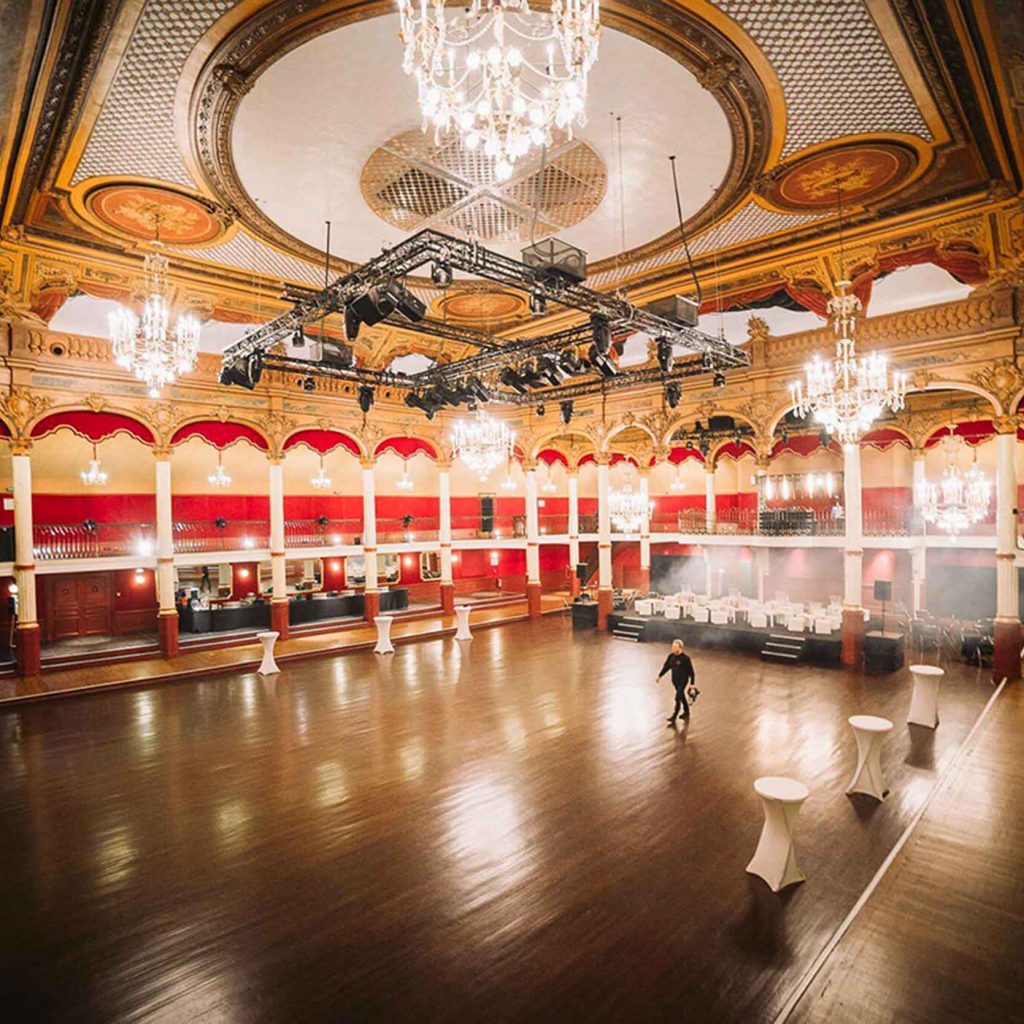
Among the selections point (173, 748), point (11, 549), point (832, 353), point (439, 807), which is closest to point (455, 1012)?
point (439, 807)

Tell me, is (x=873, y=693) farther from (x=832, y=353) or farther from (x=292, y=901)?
(x=292, y=901)

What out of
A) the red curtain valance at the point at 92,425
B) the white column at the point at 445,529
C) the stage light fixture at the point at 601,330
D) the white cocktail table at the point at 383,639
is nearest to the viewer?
the stage light fixture at the point at 601,330

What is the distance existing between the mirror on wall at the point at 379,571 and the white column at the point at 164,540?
7.70 meters

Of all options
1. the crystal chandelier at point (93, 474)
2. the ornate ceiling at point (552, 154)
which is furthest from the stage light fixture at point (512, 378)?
the crystal chandelier at point (93, 474)

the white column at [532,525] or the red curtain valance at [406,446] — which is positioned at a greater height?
the red curtain valance at [406,446]

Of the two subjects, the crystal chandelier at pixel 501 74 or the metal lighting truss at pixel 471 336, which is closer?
the crystal chandelier at pixel 501 74

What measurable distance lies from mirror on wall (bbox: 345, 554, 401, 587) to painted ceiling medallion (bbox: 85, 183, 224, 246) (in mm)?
13141

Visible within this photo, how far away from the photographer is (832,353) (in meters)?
12.5

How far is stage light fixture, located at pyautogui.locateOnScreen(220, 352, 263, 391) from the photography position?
32.6ft

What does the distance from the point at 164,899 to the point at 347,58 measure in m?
7.59

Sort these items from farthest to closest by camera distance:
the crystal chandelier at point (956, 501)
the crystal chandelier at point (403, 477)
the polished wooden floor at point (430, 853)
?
the crystal chandelier at point (403, 477)
the crystal chandelier at point (956, 501)
the polished wooden floor at point (430, 853)

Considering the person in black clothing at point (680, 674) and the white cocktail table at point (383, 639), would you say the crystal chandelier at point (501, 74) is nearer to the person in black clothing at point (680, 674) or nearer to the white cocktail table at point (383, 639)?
the person in black clothing at point (680, 674)

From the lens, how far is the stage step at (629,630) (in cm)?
1548

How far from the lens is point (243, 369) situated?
10.0 m
